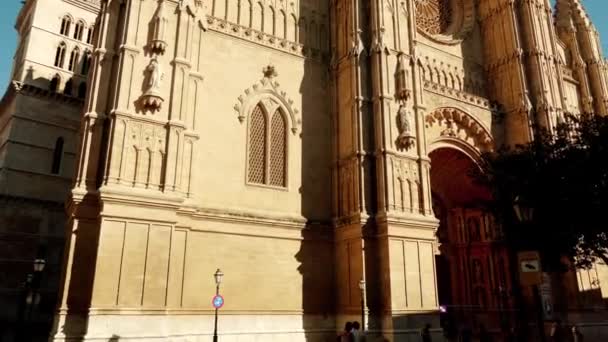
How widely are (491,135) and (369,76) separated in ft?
32.0

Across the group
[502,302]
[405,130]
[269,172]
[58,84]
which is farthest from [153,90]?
[502,302]

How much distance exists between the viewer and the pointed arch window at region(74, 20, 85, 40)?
106ft

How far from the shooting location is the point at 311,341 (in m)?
18.9

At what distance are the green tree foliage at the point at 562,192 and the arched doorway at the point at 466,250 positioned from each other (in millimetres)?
5675

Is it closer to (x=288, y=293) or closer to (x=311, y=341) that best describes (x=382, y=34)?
(x=288, y=293)

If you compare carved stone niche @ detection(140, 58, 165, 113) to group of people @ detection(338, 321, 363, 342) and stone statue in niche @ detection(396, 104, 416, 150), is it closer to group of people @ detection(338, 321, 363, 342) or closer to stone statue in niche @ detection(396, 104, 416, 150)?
group of people @ detection(338, 321, 363, 342)

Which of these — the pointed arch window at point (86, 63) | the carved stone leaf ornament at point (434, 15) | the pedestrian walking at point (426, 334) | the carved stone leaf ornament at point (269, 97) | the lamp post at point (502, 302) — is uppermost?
the carved stone leaf ornament at point (434, 15)

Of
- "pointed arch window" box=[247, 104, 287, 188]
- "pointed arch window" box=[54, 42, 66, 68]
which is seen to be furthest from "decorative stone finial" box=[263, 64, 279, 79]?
"pointed arch window" box=[54, 42, 66, 68]

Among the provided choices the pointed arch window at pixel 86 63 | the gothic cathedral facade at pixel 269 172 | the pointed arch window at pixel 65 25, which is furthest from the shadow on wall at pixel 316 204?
the pointed arch window at pixel 65 25

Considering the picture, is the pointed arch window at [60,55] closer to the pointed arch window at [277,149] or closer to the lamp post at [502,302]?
the pointed arch window at [277,149]

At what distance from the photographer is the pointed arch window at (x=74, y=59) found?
31031 millimetres

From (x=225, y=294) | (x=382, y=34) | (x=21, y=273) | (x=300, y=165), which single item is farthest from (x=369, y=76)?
(x=21, y=273)

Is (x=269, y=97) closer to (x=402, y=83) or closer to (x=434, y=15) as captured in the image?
(x=402, y=83)

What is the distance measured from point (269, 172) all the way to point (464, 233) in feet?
46.1
